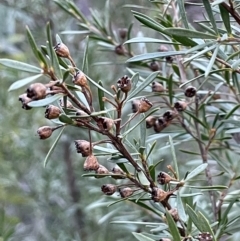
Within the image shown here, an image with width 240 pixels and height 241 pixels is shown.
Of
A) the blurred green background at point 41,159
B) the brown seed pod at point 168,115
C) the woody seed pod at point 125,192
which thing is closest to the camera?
the woody seed pod at point 125,192

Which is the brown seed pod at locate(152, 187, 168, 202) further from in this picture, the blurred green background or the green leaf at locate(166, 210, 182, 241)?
the blurred green background

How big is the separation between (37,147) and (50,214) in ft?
0.61

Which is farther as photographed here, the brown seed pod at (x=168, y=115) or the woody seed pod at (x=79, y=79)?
the brown seed pod at (x=168, y=115)

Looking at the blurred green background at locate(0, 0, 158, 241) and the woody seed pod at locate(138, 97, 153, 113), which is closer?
the woody seed pod at locate(138, 97, 153, 113)

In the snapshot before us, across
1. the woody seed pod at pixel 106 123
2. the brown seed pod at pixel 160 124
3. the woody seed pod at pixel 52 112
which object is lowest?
the brown seed pod at pixel 160 124

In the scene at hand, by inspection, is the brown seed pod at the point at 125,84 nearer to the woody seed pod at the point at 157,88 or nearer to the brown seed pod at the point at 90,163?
the brown seed pod at the point at 90,163

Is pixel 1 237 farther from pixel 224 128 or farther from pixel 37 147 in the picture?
pixel 37 147

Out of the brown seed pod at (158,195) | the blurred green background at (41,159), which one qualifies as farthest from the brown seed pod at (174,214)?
the blurred green background at (41,159)

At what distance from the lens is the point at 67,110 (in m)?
0.34

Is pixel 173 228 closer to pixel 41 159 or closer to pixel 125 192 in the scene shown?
pixel 125 192

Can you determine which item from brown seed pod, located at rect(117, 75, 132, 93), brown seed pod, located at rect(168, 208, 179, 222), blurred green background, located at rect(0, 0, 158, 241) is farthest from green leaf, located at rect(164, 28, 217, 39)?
blurred green background, located at rect(0, 0, 158, 241)

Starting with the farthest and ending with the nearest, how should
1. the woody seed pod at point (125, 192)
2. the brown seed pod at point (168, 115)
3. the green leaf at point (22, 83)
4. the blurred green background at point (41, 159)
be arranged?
the blurred green background at point (41, 159)
the brown seed pod at point (168, 115)
the woody seed pod at point (125, 192)
the green leaf at point (22, 83)

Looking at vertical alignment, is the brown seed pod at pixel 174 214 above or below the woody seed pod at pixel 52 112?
below

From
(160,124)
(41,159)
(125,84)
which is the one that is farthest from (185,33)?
(41,159)
